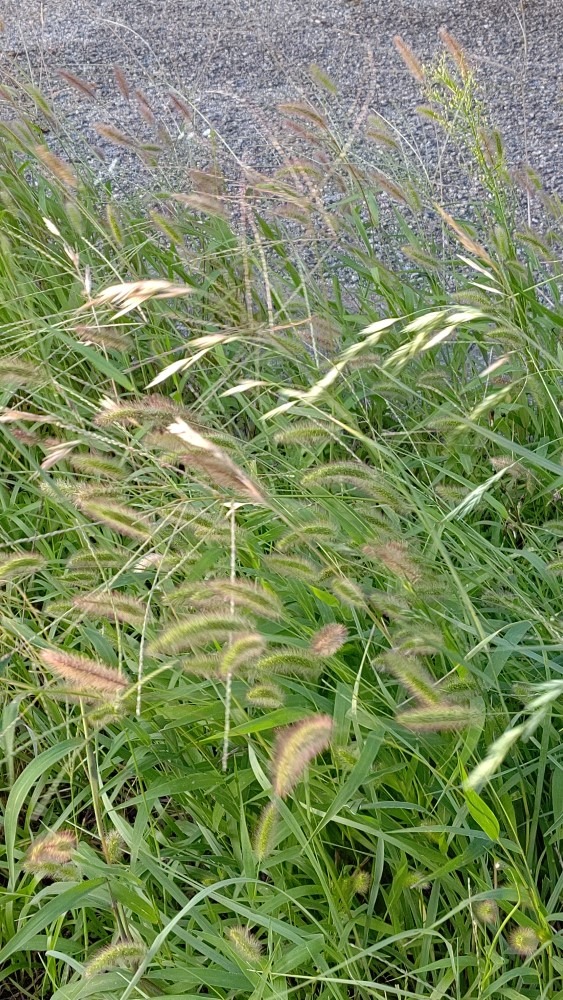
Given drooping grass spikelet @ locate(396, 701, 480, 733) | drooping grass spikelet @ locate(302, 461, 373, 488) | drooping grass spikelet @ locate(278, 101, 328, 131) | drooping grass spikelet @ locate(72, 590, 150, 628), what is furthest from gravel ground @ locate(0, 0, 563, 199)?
drooping grass spikelet @ locate(396, 701, 480, 733)

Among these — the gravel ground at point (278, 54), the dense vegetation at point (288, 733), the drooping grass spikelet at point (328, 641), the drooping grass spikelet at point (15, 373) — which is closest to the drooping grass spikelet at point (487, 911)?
the dense vegetation at point (288, 733)

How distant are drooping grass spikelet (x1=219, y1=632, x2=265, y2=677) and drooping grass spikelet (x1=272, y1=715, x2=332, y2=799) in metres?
0.09

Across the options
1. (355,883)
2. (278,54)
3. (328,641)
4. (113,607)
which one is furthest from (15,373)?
(278,54)

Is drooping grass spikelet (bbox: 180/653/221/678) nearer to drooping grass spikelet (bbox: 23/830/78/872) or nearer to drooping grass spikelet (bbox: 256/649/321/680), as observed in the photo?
drooping grass spikelet (bbox: 256/649/321/680)

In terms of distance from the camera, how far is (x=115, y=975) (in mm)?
1266

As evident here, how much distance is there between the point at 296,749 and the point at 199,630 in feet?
0.62

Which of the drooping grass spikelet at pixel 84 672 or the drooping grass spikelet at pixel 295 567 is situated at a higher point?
the drooping grass spikelet at pixel 84 672

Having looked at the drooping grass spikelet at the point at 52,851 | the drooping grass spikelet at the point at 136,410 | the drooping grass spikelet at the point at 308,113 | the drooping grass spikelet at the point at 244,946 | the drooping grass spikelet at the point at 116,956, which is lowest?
the drooping grass spikelet at the point at 244,946

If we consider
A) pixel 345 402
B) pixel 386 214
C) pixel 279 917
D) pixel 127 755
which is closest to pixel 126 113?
pixel 386 214

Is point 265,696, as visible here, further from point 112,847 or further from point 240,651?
point 112,847

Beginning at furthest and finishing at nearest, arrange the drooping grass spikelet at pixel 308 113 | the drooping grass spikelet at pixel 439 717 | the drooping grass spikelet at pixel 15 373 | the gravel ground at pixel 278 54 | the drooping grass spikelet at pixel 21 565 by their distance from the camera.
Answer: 1. the gravel ground at pixel 278 54
2. the drooping grass spikelet at pixel 308 113
3. the drooping grass spikelet at pixel 15 373
4. the drooping grass spikelet at pixel 21 565
5. the drooping grass spikelet at pixel 439 717

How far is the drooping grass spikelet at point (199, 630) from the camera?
1.05 m

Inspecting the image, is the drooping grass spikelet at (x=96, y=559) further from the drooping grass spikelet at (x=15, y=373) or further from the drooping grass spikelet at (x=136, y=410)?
the drooping grass spikelet at (x=15, y=373)

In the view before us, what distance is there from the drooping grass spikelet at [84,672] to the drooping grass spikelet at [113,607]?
0.31 feet
